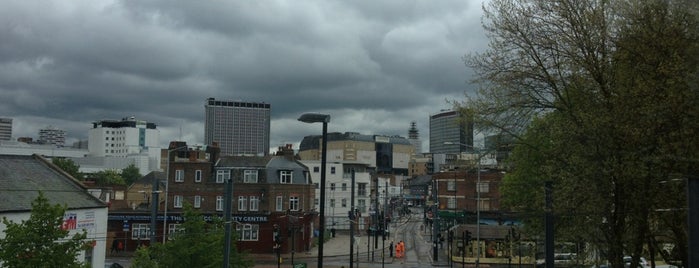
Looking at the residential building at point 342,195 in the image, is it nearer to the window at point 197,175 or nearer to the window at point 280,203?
the window at point 280,203

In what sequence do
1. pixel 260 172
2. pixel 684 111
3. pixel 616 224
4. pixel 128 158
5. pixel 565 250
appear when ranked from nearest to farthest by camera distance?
pixel 684 111 < pixel 616 224 < pixel 565 250 < pixel 260 172 < pixel 128 158

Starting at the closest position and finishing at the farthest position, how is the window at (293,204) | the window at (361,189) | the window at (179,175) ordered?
the window at (293,204)
the window at (179,175)
the window at (361,189)

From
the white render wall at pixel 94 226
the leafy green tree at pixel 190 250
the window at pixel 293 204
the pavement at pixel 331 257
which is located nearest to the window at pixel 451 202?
the pavement at pixel 331 257

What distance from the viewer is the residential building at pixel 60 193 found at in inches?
1223

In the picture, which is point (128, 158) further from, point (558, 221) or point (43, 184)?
point (558, 221)

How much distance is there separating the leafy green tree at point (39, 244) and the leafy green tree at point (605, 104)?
14.5 metres

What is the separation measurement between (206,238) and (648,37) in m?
19.3

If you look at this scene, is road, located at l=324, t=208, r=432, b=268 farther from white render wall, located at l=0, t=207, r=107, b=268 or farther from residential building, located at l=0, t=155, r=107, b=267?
residential building, located at l=0, t=155, r=107, b=267

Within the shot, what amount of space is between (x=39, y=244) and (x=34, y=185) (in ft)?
48.9

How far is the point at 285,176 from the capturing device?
65438 millimetres

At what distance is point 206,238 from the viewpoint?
27.5 m

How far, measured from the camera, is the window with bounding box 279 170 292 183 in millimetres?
65062

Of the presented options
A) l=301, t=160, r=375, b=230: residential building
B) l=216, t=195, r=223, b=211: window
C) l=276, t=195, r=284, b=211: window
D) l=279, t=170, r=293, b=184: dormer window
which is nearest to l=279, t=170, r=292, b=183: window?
l=279, t=170, r=293, b=184: dormer window

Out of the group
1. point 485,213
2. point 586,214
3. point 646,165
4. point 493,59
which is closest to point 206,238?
point 493,59
